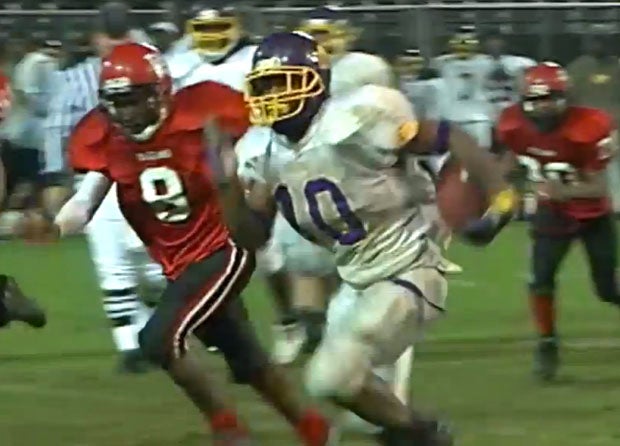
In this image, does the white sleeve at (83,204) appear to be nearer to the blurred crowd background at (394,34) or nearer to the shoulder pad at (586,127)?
the shoulder pad at (586,127)

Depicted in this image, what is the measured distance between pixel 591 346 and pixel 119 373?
2246mm

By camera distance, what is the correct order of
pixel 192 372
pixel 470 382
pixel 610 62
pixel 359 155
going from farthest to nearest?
pixel 610 62
pixel 470 382
pixel 192 372
pixel 359 155

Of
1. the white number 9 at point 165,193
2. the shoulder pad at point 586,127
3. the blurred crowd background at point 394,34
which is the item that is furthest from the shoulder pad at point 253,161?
the blurred crowd background at point 394,34

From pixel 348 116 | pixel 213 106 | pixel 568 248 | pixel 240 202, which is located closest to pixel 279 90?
pixel 348 116

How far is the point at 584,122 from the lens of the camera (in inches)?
297

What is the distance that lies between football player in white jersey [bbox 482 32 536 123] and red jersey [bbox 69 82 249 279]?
8651mm

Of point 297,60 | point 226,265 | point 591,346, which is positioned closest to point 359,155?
point 297,60

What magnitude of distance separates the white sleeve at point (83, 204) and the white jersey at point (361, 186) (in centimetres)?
97

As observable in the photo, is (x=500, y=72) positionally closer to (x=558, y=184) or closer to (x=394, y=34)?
(x=394, y=34)

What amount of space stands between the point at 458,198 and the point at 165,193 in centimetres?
115

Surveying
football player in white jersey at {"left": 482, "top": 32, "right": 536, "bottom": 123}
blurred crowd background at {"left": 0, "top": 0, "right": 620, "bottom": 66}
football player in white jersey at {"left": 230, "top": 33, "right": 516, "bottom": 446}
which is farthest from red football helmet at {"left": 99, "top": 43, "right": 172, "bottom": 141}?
football player in white jersey at {"left": 482, "top": 32, "right": 536, "bottom": 123}

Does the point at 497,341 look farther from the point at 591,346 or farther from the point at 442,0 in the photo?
the point at 442,0

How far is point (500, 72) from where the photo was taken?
Answer: 14594 mm

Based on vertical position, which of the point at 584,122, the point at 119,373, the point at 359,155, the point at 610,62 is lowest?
the point at 610,62
